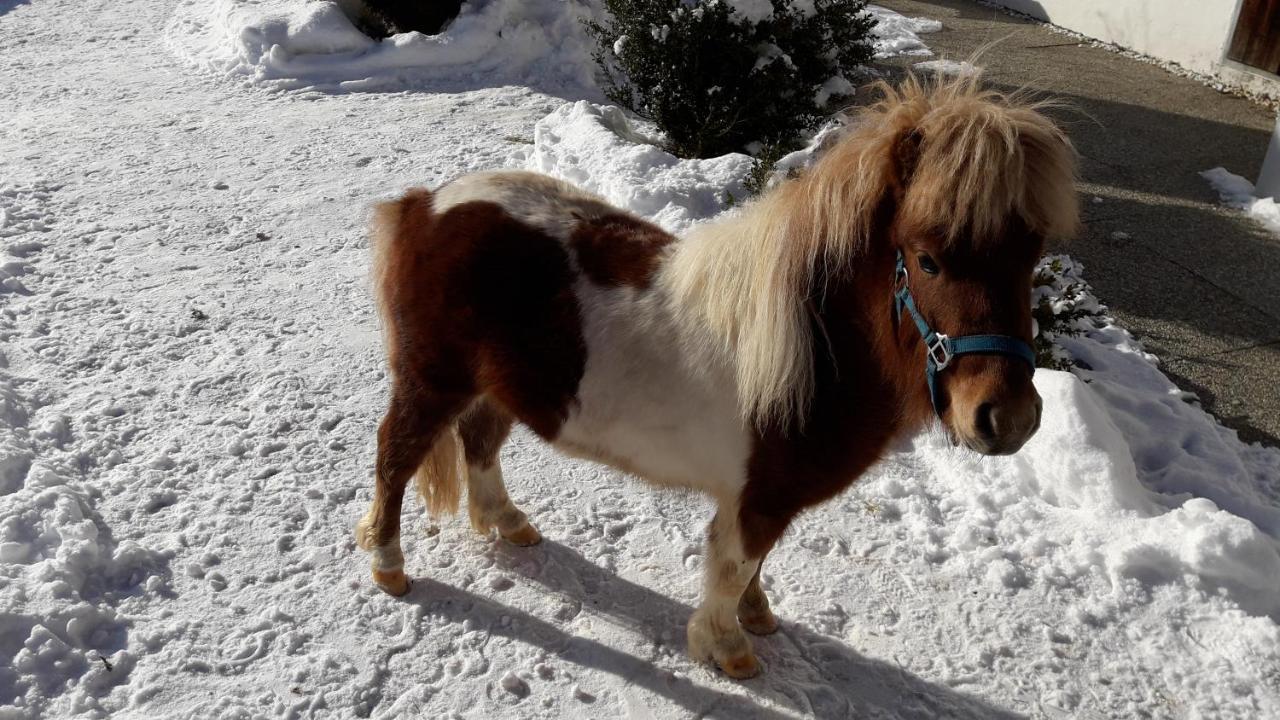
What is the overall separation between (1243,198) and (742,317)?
5782mm

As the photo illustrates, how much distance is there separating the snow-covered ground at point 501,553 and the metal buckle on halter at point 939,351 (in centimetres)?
128

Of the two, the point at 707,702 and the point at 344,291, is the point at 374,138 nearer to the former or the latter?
the point at 344,291

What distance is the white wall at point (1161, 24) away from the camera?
830cm

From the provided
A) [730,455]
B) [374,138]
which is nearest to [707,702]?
[730,455]

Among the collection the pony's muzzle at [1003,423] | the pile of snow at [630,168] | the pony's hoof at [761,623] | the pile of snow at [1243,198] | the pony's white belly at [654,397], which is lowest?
the pony's hoof at [761,623]

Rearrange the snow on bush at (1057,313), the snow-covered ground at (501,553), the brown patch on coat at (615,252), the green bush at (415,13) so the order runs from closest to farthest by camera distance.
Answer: the brown patch on coat at (615,252) < the snow-covered ground at (501,553) < the snow on bush at (1057,313) < the green bush at (415,13)

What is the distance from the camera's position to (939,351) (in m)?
1.93

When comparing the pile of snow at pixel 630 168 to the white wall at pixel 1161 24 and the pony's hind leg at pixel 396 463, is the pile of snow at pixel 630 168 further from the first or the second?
the white wall at pixel 1161 24

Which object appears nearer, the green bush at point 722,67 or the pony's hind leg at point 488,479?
the pony's hind leg at point 488,479

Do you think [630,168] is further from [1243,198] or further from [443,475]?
[1243,198]

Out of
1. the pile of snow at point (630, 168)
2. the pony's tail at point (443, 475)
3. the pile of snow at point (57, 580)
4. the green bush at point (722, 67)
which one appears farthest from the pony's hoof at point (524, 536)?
the green bush at point (722, 67)

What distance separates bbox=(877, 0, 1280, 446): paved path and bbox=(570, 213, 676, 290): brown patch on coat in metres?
1.70

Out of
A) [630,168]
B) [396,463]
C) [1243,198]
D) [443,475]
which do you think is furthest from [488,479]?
[1243,198]

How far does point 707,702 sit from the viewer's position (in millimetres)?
2641
